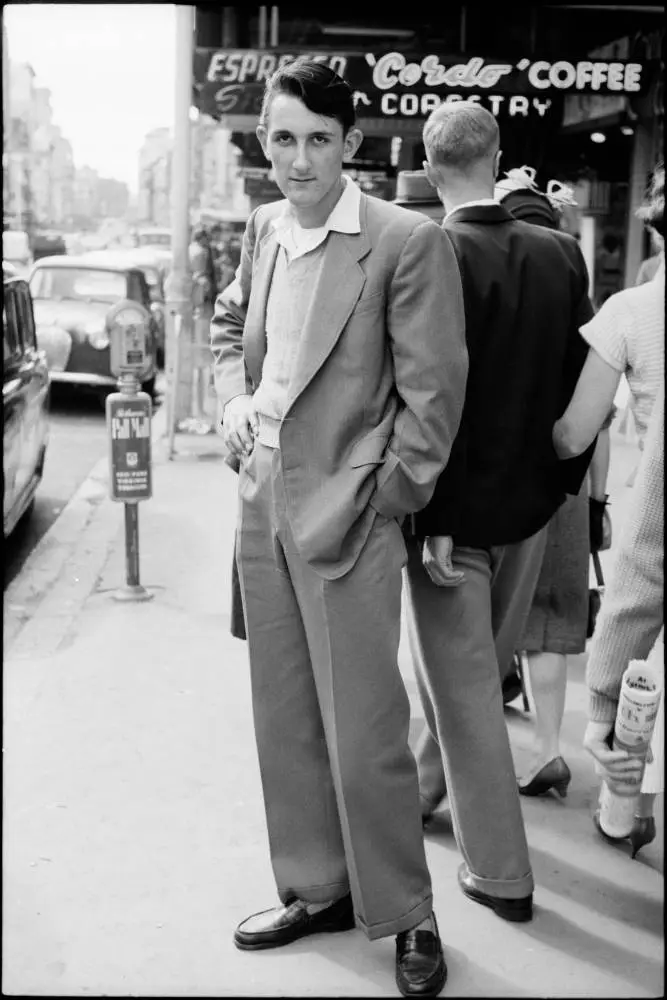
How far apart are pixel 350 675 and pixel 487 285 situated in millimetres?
1020

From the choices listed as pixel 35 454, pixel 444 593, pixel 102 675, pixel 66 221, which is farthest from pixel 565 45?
pixel 66 221

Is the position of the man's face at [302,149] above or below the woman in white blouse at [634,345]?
above

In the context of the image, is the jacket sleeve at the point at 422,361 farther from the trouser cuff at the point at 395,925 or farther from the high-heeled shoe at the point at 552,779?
the high-heeled shoe at the point at 552,779

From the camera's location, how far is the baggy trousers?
9.40 feet

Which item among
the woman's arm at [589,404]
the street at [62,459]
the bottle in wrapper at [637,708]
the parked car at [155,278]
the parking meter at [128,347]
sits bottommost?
the street at [62,459]

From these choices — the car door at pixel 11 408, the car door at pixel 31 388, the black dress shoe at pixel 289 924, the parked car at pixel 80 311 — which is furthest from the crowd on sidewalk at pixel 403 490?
the parked car at pixel 80 311

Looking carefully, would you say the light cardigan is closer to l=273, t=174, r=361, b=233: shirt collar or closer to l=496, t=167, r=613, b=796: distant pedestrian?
l=273, t=174, r=361, b=233: shirt collar

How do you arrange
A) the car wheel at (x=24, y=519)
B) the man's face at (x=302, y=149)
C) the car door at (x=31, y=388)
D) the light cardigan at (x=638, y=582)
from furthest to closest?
the car wheel at (x=24, y=519) → the car door at (x=31, y=388) → the man's face at (x=302, y=149) → the light cardigan at (x=638, y=582)

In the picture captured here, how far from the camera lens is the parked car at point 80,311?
47.2 feet

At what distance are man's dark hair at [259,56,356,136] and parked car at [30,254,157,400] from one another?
10487mm

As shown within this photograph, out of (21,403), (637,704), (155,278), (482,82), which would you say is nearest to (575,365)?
(637,704)

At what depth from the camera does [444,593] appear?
10.4ft

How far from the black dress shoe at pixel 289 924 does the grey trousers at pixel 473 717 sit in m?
0.36

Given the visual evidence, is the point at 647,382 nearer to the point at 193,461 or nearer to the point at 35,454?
the point at 35,454
